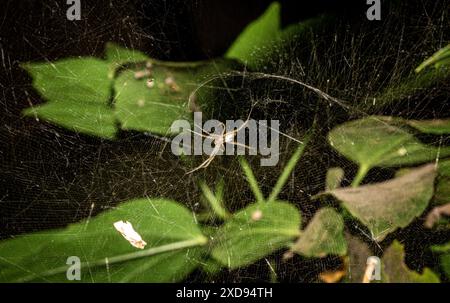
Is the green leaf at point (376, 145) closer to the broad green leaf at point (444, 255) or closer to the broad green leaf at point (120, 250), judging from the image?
the broad green leaf at point (444, 255)

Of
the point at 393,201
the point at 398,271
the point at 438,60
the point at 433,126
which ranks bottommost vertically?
the point at 398,271

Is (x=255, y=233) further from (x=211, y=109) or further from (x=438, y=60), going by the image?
(x=438, y=60)

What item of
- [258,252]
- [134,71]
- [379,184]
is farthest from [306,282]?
[134,71]

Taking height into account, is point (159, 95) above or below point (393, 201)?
above

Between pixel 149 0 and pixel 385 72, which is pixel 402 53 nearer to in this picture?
pixel 385 72

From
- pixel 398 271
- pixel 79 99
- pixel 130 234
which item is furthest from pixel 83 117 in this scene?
pixel 398 271

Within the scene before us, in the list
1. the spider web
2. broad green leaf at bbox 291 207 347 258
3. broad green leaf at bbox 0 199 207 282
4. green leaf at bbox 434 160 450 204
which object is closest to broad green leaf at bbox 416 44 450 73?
the spider web

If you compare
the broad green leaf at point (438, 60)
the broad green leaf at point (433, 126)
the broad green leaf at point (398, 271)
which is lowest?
the broad green leaf at point (398, 271)

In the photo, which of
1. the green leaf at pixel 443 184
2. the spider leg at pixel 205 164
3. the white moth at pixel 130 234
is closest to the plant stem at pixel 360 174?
the green leaf at pixel 443 184
